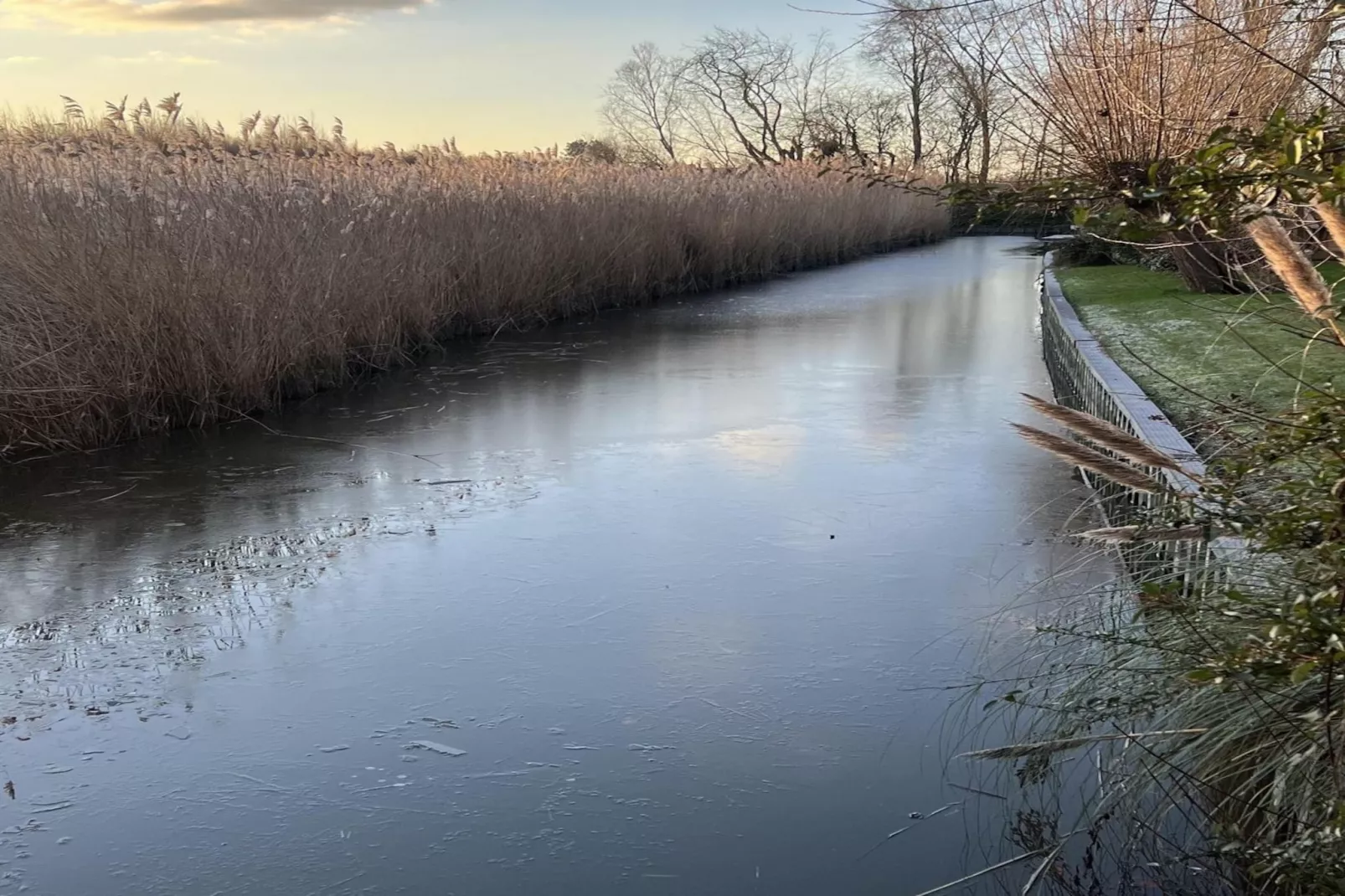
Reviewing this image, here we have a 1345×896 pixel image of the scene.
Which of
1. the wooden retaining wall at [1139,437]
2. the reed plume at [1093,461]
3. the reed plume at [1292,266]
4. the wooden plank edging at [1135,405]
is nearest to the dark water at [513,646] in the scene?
the wooden retaining wall at [1139,437]

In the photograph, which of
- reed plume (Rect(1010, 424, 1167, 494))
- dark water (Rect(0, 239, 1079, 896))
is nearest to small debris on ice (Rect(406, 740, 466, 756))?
dark water (Rect(0, 239, 1079, 896))

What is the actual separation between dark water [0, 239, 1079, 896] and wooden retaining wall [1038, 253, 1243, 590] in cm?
35

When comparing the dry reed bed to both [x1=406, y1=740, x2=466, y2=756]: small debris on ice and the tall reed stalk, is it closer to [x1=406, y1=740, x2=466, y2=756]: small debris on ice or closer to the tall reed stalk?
the tall reed stalk

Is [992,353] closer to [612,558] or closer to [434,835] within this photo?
[612,558]

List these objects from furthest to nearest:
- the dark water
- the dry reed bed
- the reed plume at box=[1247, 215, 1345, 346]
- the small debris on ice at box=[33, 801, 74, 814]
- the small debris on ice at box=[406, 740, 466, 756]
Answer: the dry reed bed < the small debris on ice at box=[406, 740, 466, 756] < the small debris on ice at box=[33, 801, 74, 814] < the dark water < the reed plume at box=[1247, 215, 1345, 346]

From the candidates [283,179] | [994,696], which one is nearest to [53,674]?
[994,696]

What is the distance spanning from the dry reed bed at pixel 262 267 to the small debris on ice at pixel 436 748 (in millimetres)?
3706

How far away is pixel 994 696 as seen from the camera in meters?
3.07

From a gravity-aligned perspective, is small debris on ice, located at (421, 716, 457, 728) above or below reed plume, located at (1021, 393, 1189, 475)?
below

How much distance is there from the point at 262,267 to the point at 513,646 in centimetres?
437

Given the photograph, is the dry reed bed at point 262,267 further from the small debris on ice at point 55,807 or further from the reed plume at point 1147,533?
the reed plume at point 1147,533

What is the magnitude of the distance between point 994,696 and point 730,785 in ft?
2.43

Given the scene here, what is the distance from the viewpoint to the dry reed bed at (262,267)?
593 cm

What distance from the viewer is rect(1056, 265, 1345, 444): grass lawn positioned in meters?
4.65
